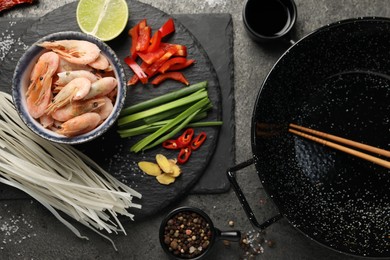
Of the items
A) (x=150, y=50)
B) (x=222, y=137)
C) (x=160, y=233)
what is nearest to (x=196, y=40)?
(x=150, y=50)

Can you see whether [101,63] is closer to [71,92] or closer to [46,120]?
[71,92]

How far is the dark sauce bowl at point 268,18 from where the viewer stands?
2080mm

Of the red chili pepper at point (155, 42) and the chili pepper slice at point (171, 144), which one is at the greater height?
the red chili pepper at point (155, 42)

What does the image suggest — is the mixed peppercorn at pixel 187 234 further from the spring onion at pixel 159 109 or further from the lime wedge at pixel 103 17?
the lime wedge at pixel 103 17

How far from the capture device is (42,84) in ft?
6.23

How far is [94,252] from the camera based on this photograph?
2152 millimetres

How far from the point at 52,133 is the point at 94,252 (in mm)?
510

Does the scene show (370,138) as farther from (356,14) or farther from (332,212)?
(356,14)

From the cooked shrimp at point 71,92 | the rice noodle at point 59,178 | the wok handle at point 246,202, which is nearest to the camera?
the cooked shrimp at point 71,92

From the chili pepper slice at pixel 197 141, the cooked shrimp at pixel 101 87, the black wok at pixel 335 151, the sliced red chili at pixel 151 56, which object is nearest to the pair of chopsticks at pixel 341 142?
the black wok at pixel 335 151

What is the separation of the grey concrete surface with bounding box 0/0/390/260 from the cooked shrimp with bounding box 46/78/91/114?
46cm

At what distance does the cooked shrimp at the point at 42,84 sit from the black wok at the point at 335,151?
2.19ft

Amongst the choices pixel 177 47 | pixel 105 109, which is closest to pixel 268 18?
pixel 177 47

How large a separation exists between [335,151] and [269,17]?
0.54 metres
